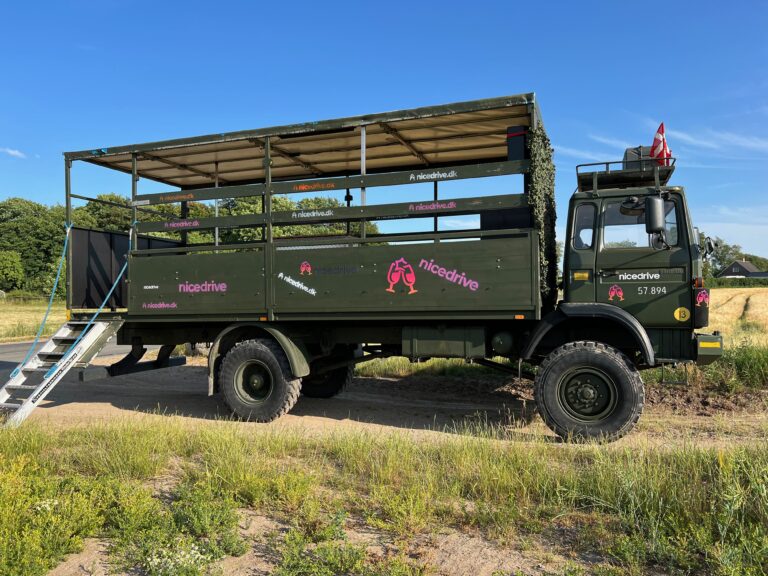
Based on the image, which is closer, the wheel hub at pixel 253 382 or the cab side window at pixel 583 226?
the cab side window at pixel 583 226

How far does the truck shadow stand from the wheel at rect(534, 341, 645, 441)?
0.53 metres

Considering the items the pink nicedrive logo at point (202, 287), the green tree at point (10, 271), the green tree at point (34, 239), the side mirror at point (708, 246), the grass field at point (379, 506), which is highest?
the green tree at point (34, 239)

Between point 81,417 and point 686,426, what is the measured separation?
7946 millimetres

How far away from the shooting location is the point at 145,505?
3.86 meters

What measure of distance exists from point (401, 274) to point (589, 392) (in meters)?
2.52

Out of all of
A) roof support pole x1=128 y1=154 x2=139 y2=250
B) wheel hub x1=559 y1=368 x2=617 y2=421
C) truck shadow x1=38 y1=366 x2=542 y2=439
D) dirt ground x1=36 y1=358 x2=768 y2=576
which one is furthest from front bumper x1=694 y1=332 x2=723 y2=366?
roof support pole x1=128 y1=154 x2=139 y2=250

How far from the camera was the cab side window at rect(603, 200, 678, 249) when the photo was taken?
20.3 feet

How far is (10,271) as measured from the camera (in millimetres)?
53344

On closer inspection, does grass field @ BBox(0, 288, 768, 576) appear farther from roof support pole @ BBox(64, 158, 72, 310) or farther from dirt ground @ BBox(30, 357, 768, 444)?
roof support pole @ BBox(64, 158, 72, 310)

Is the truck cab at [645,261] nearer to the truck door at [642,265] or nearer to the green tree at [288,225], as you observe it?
the truck door at [642,265]

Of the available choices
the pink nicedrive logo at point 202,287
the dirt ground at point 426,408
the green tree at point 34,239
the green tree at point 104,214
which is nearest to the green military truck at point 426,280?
the pink nicedrive logo at point 202,287

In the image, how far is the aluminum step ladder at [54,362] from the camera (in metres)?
7.08

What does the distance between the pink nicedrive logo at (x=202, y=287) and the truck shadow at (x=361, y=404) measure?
1769mm

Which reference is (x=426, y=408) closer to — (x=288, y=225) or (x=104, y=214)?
(x=288, y=225)
